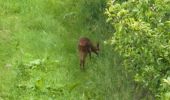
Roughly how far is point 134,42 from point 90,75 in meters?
2.32

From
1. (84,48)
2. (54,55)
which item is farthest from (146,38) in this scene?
(54,55)

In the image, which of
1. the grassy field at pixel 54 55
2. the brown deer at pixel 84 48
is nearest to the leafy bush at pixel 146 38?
the grassy field at pixel 54 55

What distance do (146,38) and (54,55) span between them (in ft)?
11.4

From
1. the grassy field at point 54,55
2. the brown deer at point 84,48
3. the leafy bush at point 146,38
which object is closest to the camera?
the leafy bush at point 146,38

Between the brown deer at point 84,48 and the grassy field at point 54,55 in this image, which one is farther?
the brown deer at point 84,48

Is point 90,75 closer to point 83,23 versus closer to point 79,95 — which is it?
point 79,95

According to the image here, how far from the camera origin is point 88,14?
32.3 ft

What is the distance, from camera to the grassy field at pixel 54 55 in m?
7.16

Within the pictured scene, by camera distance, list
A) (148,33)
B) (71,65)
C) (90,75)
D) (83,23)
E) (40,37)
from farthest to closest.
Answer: (83,23) → (40,37) → (71,65) → (90,75) → (148,33)

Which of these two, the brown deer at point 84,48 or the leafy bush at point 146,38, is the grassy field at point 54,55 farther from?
the leafy bush at point 146,38

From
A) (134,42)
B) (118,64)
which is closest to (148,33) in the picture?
(134,42)

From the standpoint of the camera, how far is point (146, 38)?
17.8ft

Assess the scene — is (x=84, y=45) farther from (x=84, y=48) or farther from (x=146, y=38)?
(x=146, y=38)

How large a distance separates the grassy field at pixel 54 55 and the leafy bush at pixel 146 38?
1109mm
